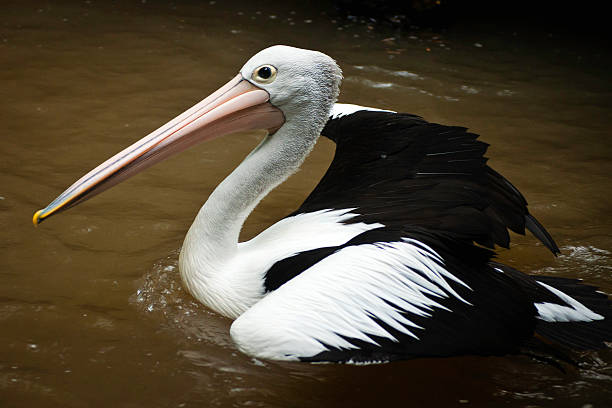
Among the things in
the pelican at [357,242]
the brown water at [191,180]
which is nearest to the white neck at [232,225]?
the pelican at [357,242]

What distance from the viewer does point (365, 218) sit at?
91.4 inches

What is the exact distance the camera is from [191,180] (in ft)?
11.6

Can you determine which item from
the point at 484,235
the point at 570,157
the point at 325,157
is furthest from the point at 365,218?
the point at 570,157

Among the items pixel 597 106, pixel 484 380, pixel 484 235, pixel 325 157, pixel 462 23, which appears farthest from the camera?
pixel 462 23

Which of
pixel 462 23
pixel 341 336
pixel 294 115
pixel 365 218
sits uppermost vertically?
pixel 462 23

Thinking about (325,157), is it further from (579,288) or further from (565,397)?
(565,397)

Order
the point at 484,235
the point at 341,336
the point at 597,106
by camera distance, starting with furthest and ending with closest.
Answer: the point at 597,106 → the point at 484,235 → the point at 341,336

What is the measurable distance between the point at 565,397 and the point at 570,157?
84.0 inches

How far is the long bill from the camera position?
7.47 ft

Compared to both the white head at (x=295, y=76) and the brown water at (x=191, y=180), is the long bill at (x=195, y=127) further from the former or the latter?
the brown water at (x=191, y=180)

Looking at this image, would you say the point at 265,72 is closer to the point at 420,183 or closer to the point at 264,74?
the point at 264,74

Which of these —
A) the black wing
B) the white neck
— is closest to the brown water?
the white neck

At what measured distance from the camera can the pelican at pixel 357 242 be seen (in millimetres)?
1998

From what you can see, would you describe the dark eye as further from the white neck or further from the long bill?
the white neck
